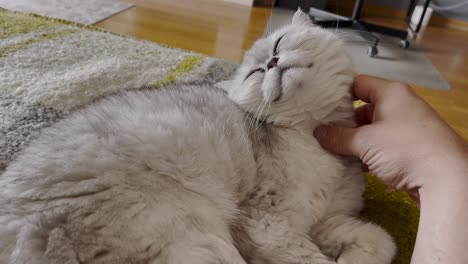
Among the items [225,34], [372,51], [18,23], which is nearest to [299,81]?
[18,23]

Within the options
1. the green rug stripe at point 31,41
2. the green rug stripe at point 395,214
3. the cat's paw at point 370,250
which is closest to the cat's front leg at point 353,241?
the cat's paw at point 370,250

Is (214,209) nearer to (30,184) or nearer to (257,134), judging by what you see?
(257,134)

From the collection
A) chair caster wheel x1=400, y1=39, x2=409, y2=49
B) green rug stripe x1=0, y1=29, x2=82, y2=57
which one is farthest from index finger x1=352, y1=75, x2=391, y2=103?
chair caster wheel x1=400, y1=39, x2=409, y2=49

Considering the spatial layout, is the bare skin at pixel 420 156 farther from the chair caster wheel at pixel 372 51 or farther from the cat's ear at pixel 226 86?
the chair caster wheel at pixel 372 51

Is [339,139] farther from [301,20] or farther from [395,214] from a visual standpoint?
[301,20]

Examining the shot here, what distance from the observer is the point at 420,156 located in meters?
0.97

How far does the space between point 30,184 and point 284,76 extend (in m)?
0.74

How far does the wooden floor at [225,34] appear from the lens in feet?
8.64

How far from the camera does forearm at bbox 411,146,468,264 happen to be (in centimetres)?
83

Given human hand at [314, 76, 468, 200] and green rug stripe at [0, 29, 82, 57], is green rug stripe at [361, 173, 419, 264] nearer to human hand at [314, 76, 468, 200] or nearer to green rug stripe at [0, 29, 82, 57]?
human hand at [314, 76, 468, 200]

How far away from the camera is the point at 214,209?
95 centimetres

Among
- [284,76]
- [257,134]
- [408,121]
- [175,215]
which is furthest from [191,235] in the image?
[408,121]

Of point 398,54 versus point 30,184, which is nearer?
point 30,184

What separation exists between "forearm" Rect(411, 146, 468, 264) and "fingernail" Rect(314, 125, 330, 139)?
31 cm
